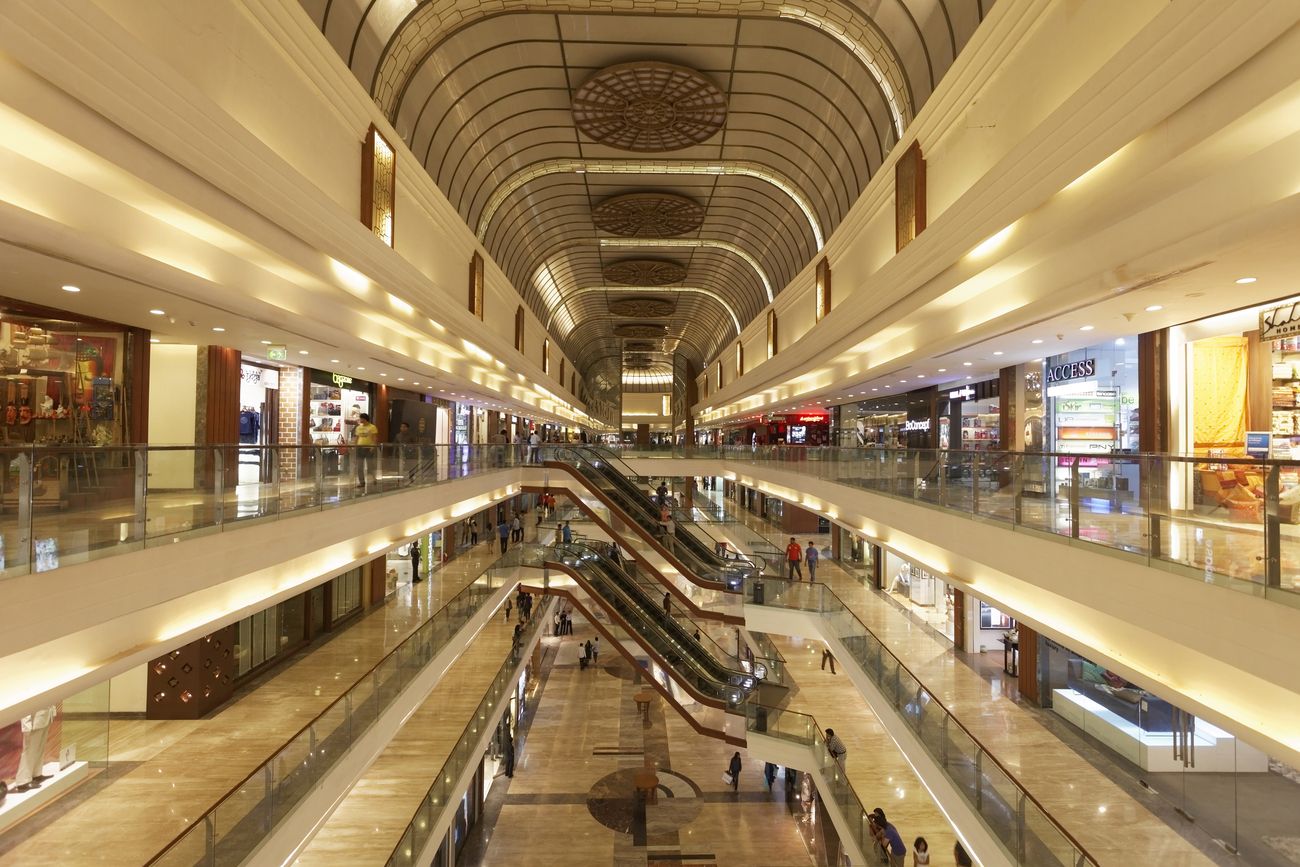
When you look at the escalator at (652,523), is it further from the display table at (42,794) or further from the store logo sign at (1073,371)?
the display table at (42,794)

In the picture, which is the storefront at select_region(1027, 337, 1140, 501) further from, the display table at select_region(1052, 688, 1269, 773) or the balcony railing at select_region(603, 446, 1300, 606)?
the display table at select_region(1052, 688, 1269, 773)

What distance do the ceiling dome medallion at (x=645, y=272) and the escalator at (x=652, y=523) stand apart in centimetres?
922

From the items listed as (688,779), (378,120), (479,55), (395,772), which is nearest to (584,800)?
(688,779)

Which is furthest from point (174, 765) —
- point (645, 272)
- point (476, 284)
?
point (645, 272)

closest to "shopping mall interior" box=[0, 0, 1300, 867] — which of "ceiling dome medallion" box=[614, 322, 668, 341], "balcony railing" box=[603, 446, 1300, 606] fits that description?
"balcony railing" box=[603, 446, 1300, 606]

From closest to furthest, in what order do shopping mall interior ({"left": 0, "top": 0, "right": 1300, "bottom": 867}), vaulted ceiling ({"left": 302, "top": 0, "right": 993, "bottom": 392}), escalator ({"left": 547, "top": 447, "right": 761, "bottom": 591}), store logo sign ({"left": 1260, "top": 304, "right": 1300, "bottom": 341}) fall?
shopping mall interior ({"left": 0, "top": 0, "right": 1300, "bottom": 867})
store logo sign ({"left": 1260, "top": 304, "right": 1300, "bottom": 341})
vaulted ceiling ({"left": 302, "top": 0, "right": 993, "bottom": 392})
escalator ({"left": 547, "top": 447, "right": 761, "bottom": 591})

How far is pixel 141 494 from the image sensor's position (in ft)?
17.3

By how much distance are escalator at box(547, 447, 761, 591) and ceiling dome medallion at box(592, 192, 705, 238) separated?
283 inches

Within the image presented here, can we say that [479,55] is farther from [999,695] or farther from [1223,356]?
[999,695]

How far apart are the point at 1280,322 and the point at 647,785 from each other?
1419 cm

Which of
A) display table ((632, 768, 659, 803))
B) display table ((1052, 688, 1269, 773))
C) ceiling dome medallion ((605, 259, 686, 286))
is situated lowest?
display table ((632, 768, 659, 803))

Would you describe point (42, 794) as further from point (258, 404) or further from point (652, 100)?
point (652, 100)

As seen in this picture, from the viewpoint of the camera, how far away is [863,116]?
43.4 ft

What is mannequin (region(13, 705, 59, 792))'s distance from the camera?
871 centimetres
